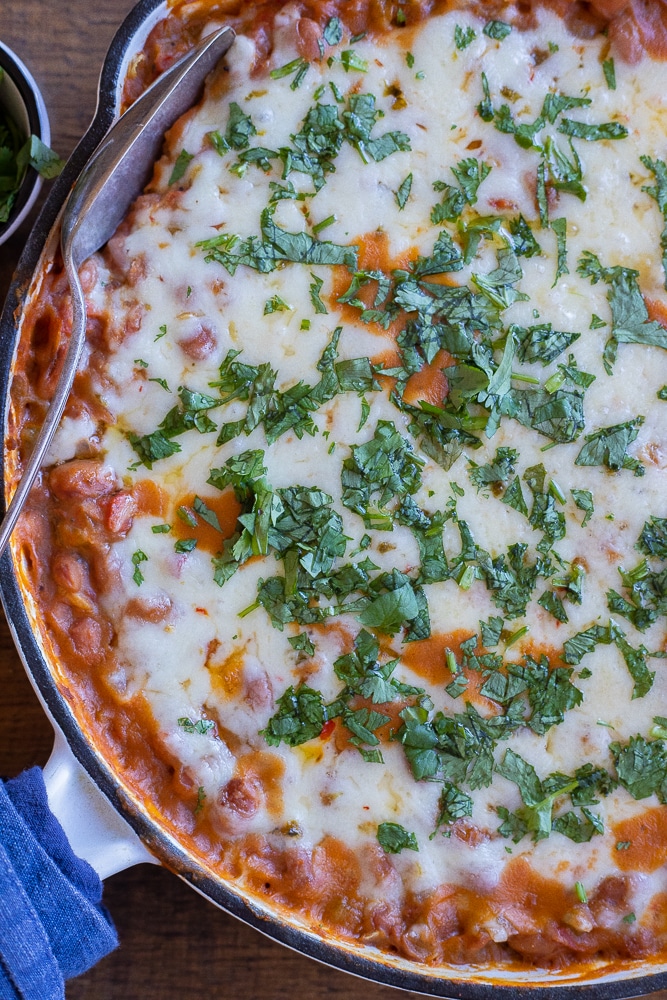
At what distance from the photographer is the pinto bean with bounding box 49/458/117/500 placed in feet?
8.13

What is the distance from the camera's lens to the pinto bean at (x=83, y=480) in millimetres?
2479

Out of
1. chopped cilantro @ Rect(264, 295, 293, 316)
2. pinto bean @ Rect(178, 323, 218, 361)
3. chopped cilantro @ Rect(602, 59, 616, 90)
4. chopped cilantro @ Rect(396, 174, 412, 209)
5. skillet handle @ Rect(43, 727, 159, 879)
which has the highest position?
chopped cilantro @ Rect(602, 59, 616, 90)

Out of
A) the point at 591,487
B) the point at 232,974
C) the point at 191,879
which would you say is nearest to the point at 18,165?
the point at 591,487

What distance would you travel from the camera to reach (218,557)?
8.27 feet

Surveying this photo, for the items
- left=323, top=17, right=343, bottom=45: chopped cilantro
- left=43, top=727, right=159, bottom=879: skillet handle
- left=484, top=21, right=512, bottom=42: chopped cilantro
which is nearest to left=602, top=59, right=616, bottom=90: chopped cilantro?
left=484, top=21, right=512, bottom=42: chopped cilantro

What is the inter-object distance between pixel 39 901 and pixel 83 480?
1.14 metres

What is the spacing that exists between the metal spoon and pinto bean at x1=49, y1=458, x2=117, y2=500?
0.07m

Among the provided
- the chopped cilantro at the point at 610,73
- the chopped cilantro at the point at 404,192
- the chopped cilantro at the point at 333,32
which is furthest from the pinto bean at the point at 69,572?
the chopped cilantro at the point at 610,73

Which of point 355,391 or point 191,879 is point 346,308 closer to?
point 355,391

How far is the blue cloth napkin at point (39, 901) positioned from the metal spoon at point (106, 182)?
2.32 feet

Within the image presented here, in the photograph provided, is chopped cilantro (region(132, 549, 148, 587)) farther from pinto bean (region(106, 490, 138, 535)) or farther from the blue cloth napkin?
the blue cloth napkin

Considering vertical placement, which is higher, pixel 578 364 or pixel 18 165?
pixel 18 165

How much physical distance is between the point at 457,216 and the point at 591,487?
0.88 m

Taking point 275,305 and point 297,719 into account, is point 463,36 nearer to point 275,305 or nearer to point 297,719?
point 275,305
